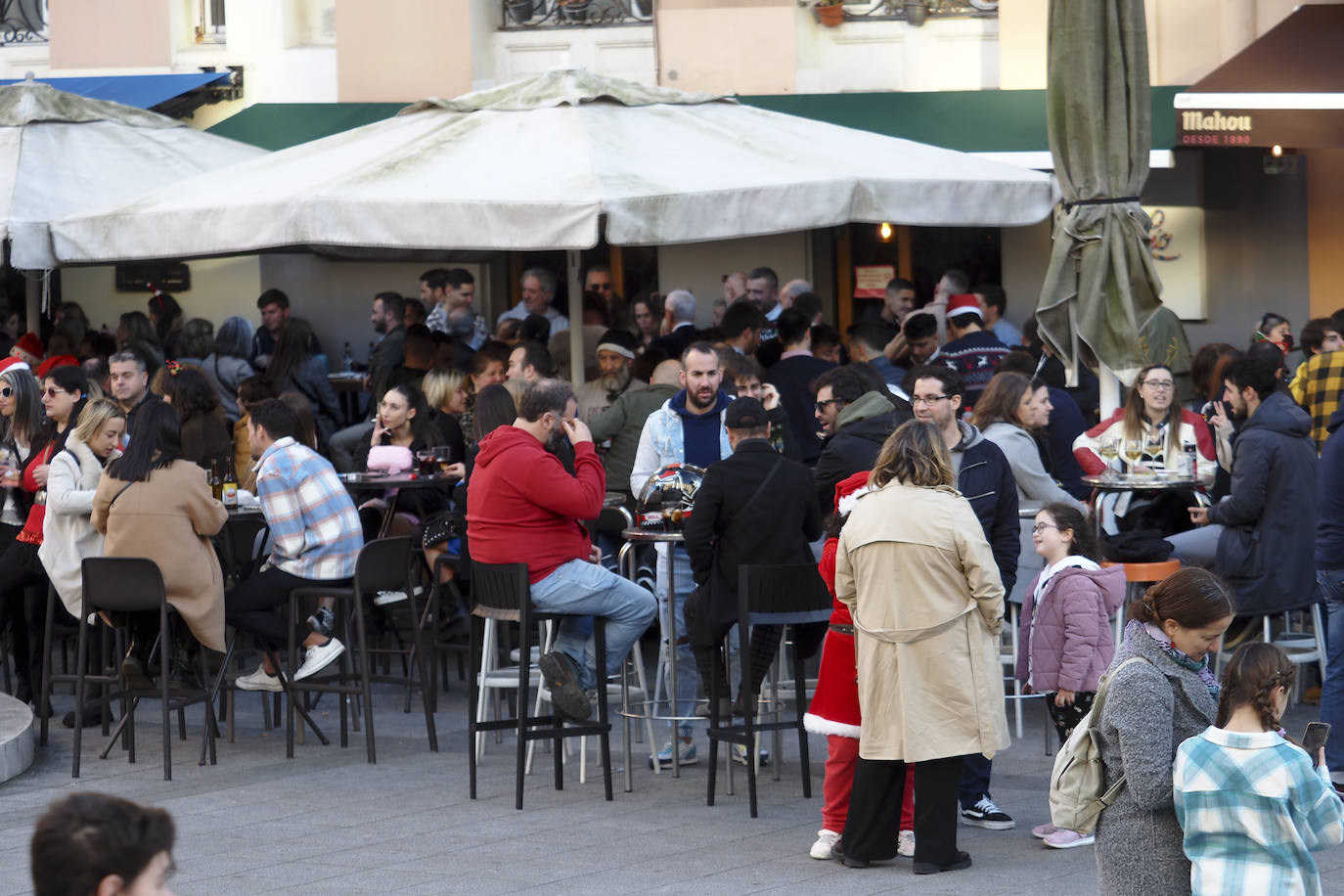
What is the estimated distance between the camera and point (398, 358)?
44.8 feet

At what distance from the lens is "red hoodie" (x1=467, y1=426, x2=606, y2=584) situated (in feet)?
26.2

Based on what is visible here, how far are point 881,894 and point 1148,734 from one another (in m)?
1.90

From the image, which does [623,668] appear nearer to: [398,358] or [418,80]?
[398,358]

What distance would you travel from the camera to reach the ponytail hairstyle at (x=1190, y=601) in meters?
4.84

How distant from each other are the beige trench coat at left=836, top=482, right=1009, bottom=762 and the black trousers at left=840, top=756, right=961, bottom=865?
0.40 ft

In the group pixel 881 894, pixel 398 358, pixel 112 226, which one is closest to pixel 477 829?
pixel 881 894

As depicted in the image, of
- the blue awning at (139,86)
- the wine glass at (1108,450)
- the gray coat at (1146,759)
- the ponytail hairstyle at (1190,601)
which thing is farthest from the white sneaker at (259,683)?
the blue awning at (139,86)

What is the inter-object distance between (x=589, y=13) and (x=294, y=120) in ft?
9.29

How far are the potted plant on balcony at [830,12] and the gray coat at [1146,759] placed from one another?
12.2 meters

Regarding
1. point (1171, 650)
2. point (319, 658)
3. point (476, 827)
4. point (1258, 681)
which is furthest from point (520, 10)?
point (1258, 681)

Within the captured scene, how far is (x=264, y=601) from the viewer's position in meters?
9.16

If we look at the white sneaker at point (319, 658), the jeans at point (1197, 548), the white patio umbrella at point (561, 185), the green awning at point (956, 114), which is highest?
the green awning at point (956, 114)

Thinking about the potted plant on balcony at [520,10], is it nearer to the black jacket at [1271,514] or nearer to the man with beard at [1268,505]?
the man with beard at [1268,505]

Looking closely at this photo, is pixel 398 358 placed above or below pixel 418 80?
below
